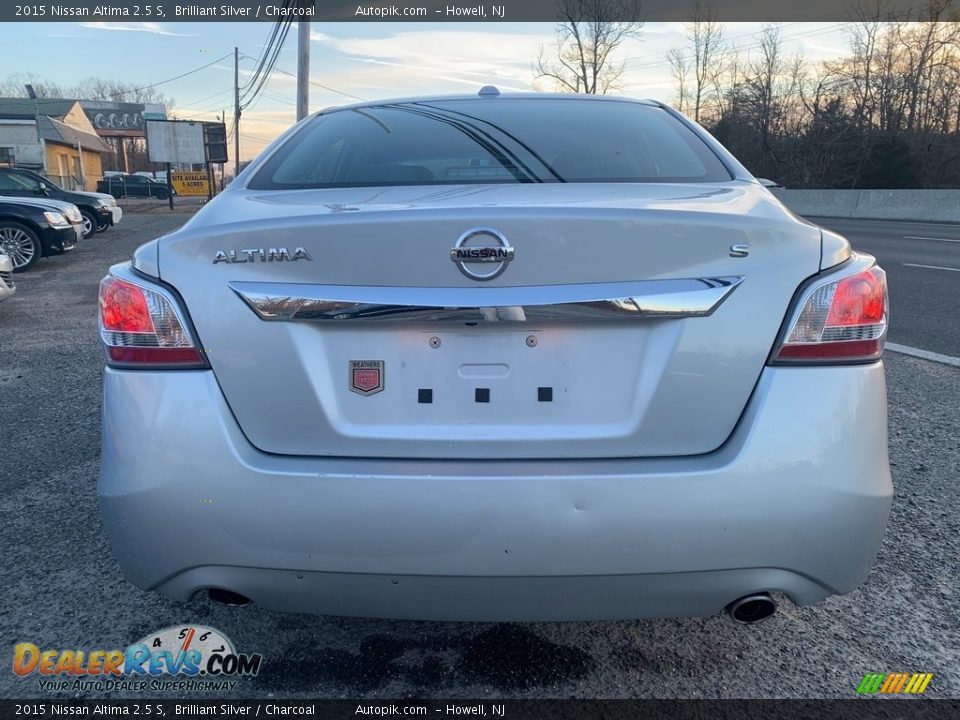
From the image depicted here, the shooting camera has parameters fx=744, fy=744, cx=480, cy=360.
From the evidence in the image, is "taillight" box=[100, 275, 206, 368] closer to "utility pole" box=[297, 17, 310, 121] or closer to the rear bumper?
the rear bumper

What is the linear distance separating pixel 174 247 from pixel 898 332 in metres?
6.48

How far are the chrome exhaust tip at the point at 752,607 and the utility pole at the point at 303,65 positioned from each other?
17608 mm

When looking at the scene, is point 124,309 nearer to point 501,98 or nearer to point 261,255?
point 261,255

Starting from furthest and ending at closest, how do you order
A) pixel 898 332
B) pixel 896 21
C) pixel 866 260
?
pixel 896 21 < pixel 898 332 < pixel 866 260

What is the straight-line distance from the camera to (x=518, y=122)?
2738 mm

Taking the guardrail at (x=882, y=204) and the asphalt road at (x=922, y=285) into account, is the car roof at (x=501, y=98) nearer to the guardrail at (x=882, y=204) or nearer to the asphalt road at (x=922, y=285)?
the asphalt road at (x=922, y=285)

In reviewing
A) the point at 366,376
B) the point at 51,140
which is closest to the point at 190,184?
the point at 51,140

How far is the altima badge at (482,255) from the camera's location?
1.67m

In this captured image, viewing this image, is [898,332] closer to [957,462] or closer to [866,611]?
[957,462]

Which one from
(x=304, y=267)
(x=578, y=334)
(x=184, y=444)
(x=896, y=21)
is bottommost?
(x=184, y=444)

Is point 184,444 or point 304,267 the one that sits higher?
point 304,267

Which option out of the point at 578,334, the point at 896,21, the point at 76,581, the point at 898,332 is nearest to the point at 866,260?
the point at 578,334

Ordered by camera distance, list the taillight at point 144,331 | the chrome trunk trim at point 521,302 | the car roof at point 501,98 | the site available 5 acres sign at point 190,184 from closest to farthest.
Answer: the chrome trunk trim at point 521,302, the taillight at point 144,331, the car roof at point 501,98, the site available 5 acres sign at point 190,184

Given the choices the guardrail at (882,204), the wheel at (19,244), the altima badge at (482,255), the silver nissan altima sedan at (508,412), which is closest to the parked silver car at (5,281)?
the wheel at (19,244)
